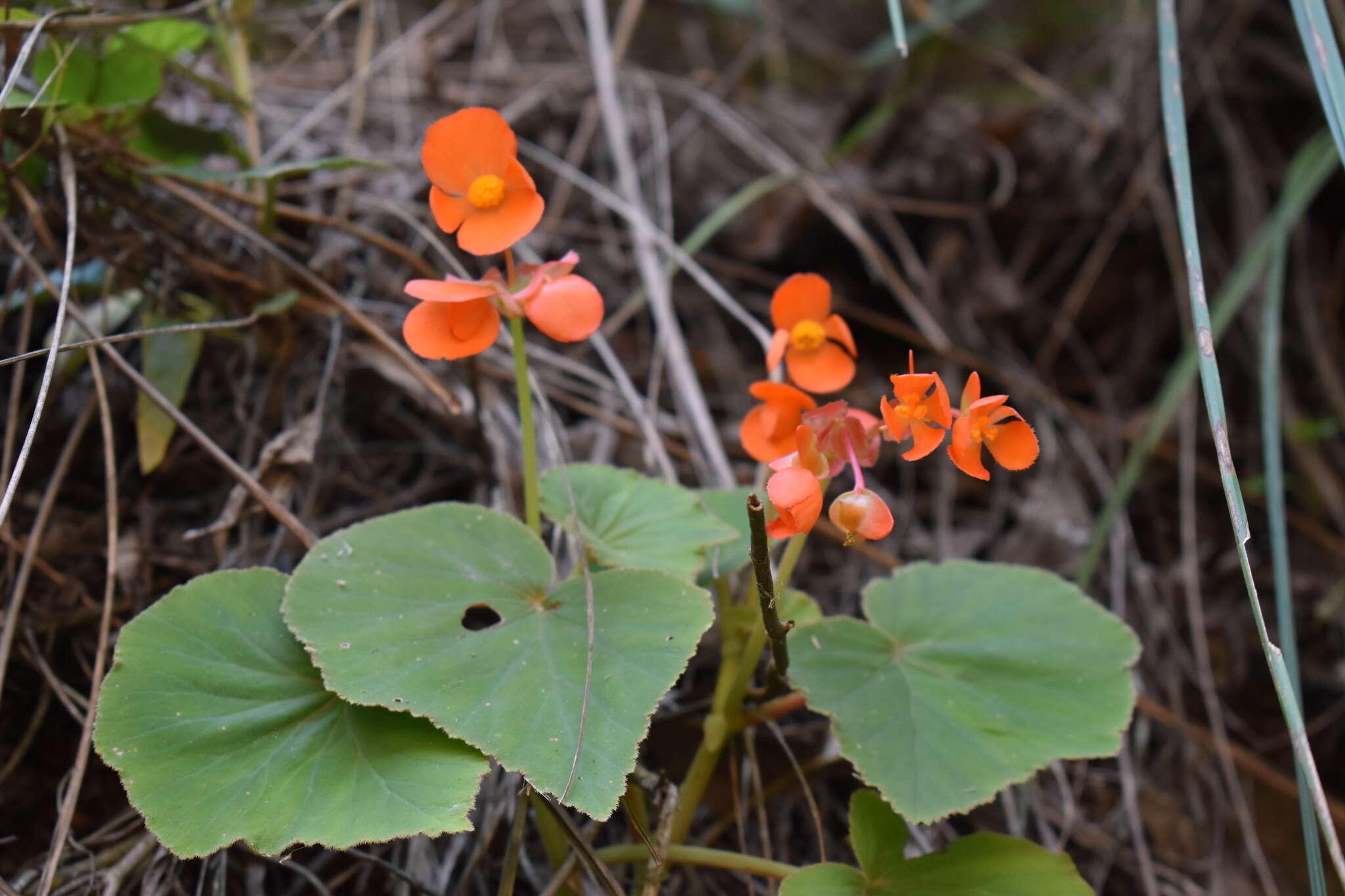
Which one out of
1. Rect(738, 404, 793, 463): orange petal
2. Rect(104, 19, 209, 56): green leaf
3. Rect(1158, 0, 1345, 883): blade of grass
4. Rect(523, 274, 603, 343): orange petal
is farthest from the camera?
Rect(104, 19, 209, 56): green leaf

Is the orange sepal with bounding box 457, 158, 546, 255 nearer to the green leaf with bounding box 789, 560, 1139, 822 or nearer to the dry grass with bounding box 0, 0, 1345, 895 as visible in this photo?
the dry grass with bounding box 0, 0, 1345, 895

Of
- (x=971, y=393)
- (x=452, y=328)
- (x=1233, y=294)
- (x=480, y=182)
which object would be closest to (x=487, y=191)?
(x=480, y=182)

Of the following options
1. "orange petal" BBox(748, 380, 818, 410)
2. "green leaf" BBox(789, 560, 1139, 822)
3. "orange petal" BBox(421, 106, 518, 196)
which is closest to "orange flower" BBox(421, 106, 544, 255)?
"orange petal" BBox(421, 106, 518, 196)

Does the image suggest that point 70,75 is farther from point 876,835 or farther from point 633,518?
point 876,835

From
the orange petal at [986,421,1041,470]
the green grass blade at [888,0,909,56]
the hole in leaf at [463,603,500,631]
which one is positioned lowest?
the hole in leaf at [463,603,500,631]

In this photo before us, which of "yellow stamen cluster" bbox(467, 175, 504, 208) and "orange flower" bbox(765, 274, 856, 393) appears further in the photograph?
"orange flower" bbox(765, 274, 856, 393)

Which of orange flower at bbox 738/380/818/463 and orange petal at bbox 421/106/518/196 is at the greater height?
orange petal at bbox 421/106/518/196
